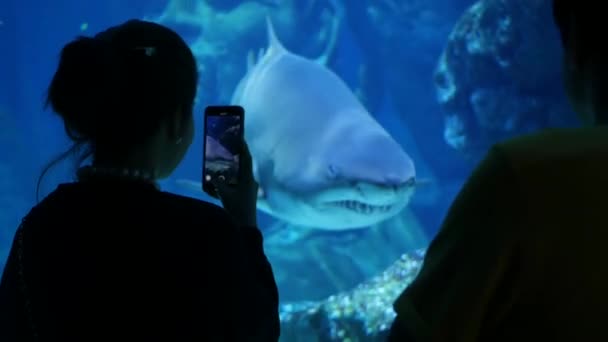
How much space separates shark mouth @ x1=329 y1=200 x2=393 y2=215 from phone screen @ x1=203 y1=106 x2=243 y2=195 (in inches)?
109

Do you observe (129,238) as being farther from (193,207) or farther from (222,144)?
(222,144)

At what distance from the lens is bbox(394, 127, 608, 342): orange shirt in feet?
2.57

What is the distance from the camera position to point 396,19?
1238cm

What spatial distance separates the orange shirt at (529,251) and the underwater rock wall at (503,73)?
22.7 feet

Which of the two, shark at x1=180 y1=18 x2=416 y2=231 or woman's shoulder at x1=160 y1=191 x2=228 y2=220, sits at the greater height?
woman's shoulder at x1=160 y1=191 x2=228 y2=220

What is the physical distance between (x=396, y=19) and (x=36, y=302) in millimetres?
11998

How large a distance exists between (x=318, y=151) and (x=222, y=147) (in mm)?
2914

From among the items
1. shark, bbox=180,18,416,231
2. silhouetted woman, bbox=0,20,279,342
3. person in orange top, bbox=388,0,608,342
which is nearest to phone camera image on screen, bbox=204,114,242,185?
silhouetted woman, bbox=0,20,279,342

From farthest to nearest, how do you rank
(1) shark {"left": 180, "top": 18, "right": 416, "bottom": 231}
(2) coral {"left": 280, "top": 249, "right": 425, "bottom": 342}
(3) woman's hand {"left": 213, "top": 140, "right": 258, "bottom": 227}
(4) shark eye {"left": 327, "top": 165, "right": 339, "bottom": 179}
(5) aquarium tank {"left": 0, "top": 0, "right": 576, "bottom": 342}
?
(2) coral {"left": 280, "top": 249, "right": 425, "bottom": 342} → (5) aquarium tank {"left": 0, "top": 0, "right": 576, "bottom": 342} → (4) shark eye {"left": 327, "top": 165, "right": 339, "bottom": 179} → (1) shark {"left": 180, "top": 18, "right": 416, "bottom": 231} → (3) woman's hand {"left": 213, "top": 140, "right": 258, "bottom": 227}

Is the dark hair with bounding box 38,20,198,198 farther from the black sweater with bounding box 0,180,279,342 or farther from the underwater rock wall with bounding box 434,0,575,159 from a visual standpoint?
the underwater rock wall with bounding box 434,0,575,159

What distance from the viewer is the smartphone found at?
1570 mm

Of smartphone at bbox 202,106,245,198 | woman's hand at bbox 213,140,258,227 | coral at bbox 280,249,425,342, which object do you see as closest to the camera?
woman's hand at bbox 213,140,258,227

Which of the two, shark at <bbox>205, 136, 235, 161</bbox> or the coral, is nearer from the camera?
shark at <bbox>205, 136, 235, 161</bbox>

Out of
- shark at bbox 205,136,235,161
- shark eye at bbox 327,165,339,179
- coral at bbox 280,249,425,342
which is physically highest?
shark at bbox 205,136,235,161
